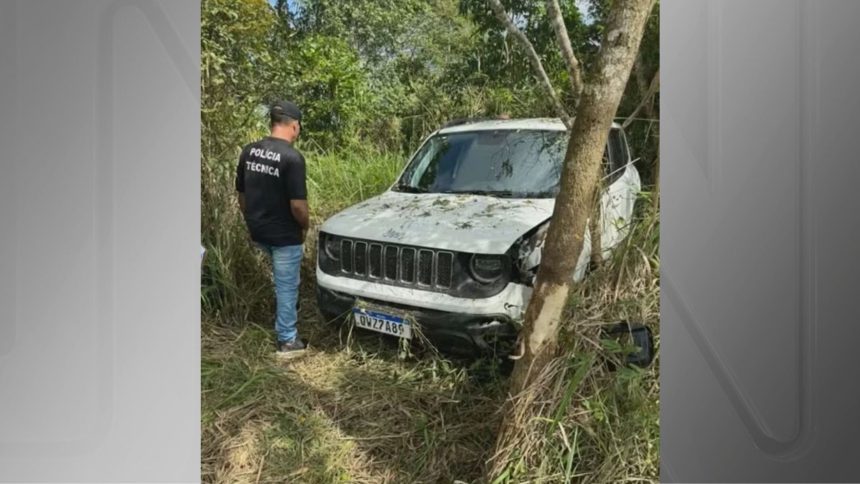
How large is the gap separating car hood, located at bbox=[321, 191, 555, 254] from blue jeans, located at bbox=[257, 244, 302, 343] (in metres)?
0.28

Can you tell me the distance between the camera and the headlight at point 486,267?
3123 millimetres

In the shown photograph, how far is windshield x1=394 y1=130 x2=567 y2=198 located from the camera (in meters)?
3.79

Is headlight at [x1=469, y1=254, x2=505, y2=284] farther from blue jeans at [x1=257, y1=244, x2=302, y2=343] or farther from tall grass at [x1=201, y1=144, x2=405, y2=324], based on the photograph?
tall grass at [x1=201, y1=144, x2=405, y2=324]

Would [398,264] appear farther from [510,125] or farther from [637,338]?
[510,125]

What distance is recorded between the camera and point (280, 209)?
384 cm

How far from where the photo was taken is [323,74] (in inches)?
320

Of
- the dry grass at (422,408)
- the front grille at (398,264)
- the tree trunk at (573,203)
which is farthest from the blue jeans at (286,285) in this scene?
the tree trunk at (573,203)

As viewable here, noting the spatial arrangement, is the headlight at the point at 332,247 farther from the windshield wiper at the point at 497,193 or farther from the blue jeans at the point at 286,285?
the windshield wiper at the point at 497,193

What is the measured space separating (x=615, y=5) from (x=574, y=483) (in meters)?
1.84

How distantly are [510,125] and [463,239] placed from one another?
53.2 inches

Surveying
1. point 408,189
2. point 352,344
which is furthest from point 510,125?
point 352,344

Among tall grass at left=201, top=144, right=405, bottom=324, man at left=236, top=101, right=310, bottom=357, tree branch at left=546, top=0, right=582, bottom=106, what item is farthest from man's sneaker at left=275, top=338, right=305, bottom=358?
tree branch at left=546, top=0, right=582, bottom=106
